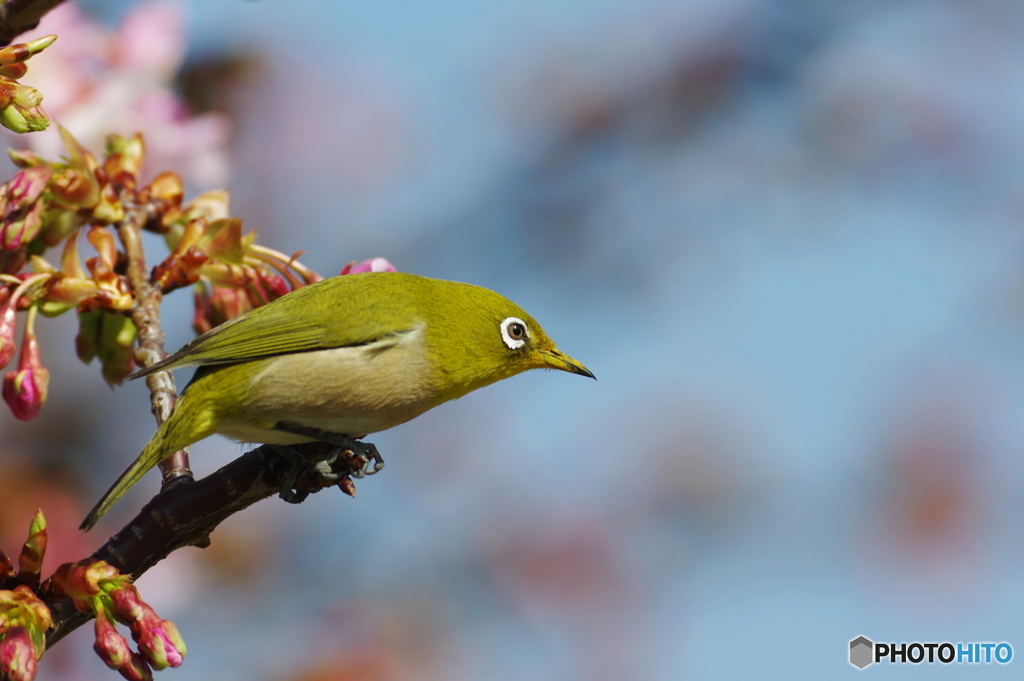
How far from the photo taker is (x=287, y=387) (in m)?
3.40

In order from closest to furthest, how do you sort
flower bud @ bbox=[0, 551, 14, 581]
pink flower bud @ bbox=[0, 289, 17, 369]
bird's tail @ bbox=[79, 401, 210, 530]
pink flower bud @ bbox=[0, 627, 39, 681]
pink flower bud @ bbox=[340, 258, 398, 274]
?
pink flower bud @ bbox=[0, 627, 39, 681] → flower bud @ bbox=[0, 551, 14, 581] → bird's tail @ bbox=[79, 401, 210, 530] → pink flower bud @ bbox=[0, 289, 17, 369] → pink flower bud @ bbox=[340, 258, 398, 274]

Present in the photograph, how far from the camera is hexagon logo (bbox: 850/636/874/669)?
19.5ft

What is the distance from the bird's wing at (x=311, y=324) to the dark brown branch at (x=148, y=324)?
0.56 feet

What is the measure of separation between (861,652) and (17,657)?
4906mm

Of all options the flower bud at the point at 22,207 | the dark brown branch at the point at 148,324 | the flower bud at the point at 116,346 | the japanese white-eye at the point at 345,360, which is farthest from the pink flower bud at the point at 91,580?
the flower bud at the point at 22,207

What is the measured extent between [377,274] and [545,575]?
15.4 feet

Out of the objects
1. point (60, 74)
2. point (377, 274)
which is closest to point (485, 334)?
point (377, 274)

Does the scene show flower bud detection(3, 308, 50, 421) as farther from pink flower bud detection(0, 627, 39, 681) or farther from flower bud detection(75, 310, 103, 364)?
pink flower bud detection(0, 627, 39, 681)

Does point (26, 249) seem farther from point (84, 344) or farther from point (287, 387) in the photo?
point (287, 387)

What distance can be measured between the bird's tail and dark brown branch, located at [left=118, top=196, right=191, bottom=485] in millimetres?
94

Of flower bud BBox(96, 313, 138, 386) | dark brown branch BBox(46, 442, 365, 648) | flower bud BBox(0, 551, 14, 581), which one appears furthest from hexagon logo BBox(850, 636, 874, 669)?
flower bud BBox(0, 551, 14, 581)

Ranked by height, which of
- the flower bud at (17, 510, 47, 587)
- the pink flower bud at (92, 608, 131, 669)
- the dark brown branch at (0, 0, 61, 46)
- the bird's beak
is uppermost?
the bird's beak

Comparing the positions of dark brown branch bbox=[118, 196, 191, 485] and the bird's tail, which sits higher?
dark brown branch bbox=[118, 196, 191, 485]

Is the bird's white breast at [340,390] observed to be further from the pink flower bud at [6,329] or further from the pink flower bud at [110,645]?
the pink flower bud at [110,645]
